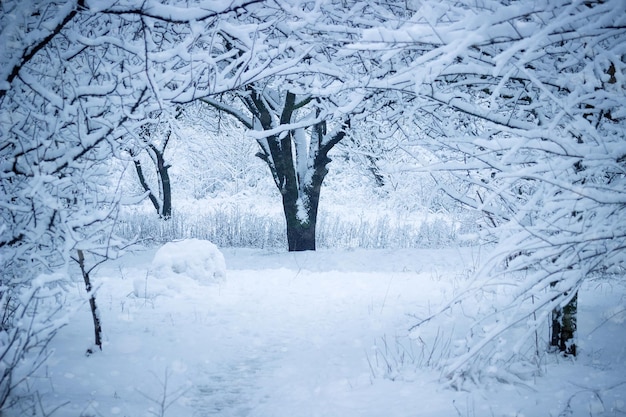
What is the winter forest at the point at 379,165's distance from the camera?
257 centimetres

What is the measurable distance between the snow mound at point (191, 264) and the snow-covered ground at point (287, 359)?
0.05m

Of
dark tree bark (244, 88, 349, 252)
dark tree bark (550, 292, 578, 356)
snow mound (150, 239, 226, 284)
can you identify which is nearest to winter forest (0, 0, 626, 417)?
dark tree bark (550, 292, 578, 356)

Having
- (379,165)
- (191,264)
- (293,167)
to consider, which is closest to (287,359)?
(379,165)

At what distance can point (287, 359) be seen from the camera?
452 centimetres

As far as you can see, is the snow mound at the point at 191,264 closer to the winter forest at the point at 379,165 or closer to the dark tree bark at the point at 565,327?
the winter forest at the point at 379,165

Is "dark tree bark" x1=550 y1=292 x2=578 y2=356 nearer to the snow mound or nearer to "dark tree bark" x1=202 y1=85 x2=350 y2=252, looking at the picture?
the snow mound

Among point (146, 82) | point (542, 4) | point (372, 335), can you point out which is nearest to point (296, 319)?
point (372, 335)

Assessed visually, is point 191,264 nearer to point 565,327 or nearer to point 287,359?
point 287,359

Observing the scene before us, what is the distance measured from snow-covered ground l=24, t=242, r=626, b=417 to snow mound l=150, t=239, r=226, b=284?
5 cm

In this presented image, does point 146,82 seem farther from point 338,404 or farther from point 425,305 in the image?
point 425,305

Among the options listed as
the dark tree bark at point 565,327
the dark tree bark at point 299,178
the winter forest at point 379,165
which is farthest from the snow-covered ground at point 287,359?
the dark tree bark at point 299,178

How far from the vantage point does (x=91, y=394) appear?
3.39 metres

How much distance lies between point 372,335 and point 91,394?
2.91 m

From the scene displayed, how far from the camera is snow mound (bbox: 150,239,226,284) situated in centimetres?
734
